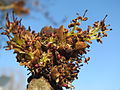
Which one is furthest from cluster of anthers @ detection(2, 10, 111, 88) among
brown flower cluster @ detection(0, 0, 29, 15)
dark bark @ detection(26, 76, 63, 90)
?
brown flower cluster @ detection(0, 0, 29, 15)

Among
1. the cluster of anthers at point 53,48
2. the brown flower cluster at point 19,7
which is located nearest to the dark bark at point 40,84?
the cluster of anthers at point 53,48

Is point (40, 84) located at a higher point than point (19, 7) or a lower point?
higher

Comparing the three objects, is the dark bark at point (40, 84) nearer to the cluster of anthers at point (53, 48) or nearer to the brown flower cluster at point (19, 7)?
the cluster of anthers at point (53, 48)

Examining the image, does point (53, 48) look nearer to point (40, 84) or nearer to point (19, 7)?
point (40, 84)

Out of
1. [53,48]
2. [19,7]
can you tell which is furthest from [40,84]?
[19,7]

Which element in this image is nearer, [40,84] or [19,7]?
[19,7]

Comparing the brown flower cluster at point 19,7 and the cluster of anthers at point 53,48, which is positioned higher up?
the cluster of anthers at point 53,48

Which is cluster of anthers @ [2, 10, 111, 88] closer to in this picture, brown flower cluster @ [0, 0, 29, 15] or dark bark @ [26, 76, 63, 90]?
dark bark @ [26, 76, 63, 90]

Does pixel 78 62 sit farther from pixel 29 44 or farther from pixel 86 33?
pixel 29 44

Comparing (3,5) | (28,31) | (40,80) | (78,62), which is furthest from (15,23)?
(3,5)
